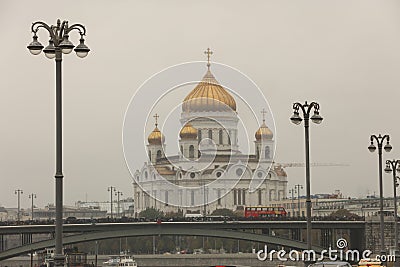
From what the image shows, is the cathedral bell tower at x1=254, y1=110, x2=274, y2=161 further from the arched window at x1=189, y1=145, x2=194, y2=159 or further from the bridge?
the bridge

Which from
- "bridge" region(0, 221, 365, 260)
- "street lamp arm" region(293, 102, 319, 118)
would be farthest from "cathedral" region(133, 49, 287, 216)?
"street lamp arm" region(293, 102, 319, 118)

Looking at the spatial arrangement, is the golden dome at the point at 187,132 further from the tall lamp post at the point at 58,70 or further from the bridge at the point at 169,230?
the tall lamp post at the point at 58,70

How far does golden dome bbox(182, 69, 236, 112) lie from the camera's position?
17612 centimetres

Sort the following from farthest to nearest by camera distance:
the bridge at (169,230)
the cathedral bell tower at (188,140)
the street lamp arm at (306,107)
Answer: the cathedral bell tower at (188,140)
the bridge at (169,230)
the street lamp arm at (306,107)

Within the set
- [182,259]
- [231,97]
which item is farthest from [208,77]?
[182,259]

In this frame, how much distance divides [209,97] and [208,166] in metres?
11.4

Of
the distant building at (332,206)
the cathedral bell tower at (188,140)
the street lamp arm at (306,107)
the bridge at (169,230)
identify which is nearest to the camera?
the street lamp arm at (306,107)

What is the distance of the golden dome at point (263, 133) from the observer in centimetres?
18200

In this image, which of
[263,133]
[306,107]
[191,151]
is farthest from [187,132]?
[306,107]

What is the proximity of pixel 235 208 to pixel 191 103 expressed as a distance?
61.4 feet

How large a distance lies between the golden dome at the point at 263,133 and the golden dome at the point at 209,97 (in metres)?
6.30

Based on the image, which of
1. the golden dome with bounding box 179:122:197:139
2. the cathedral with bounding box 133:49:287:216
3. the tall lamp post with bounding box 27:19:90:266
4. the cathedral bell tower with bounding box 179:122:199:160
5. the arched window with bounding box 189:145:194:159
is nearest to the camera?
the tall lamp post with bounding box 27:19:90:266

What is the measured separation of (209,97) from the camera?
17638 cm

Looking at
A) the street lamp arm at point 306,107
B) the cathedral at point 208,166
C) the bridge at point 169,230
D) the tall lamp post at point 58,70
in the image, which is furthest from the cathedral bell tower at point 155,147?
the tall lamp post at point 58,70
